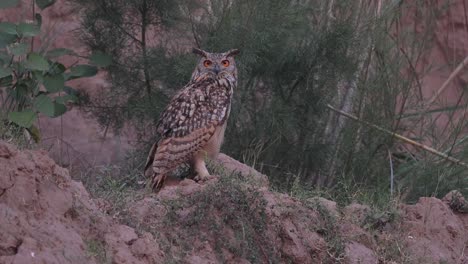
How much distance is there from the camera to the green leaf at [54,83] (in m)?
9.04

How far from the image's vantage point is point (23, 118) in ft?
27.3

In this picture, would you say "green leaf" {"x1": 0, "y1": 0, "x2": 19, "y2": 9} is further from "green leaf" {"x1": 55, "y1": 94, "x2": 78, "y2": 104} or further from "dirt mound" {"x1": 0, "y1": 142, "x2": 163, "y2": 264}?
"dirt mound" {"x1": 0, "y1": 142, "x2": 163, "y2": 264}

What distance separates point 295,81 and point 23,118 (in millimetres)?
3443

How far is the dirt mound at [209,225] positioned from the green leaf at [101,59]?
164 centimetres

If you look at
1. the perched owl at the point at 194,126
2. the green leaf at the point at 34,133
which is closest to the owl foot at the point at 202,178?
the perched owl at the point at 194,126

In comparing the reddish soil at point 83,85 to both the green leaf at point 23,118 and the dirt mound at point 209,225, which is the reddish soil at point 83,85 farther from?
the dirt mound at point 209,225

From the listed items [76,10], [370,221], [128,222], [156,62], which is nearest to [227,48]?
[156,62]

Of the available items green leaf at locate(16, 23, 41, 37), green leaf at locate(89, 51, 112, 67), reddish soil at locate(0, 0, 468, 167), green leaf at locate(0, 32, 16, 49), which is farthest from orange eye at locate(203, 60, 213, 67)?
reddish soil at locate(0, 0, 468, 167)

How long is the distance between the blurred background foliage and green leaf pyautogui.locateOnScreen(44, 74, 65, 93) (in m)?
1.39

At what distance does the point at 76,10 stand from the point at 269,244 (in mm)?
4320

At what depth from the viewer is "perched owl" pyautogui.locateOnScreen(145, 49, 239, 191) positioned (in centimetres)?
842

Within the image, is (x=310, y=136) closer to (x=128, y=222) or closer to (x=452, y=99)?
(x=452, y=99)

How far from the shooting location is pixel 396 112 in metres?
11.2

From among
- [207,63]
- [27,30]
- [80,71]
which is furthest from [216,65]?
[27,30]
